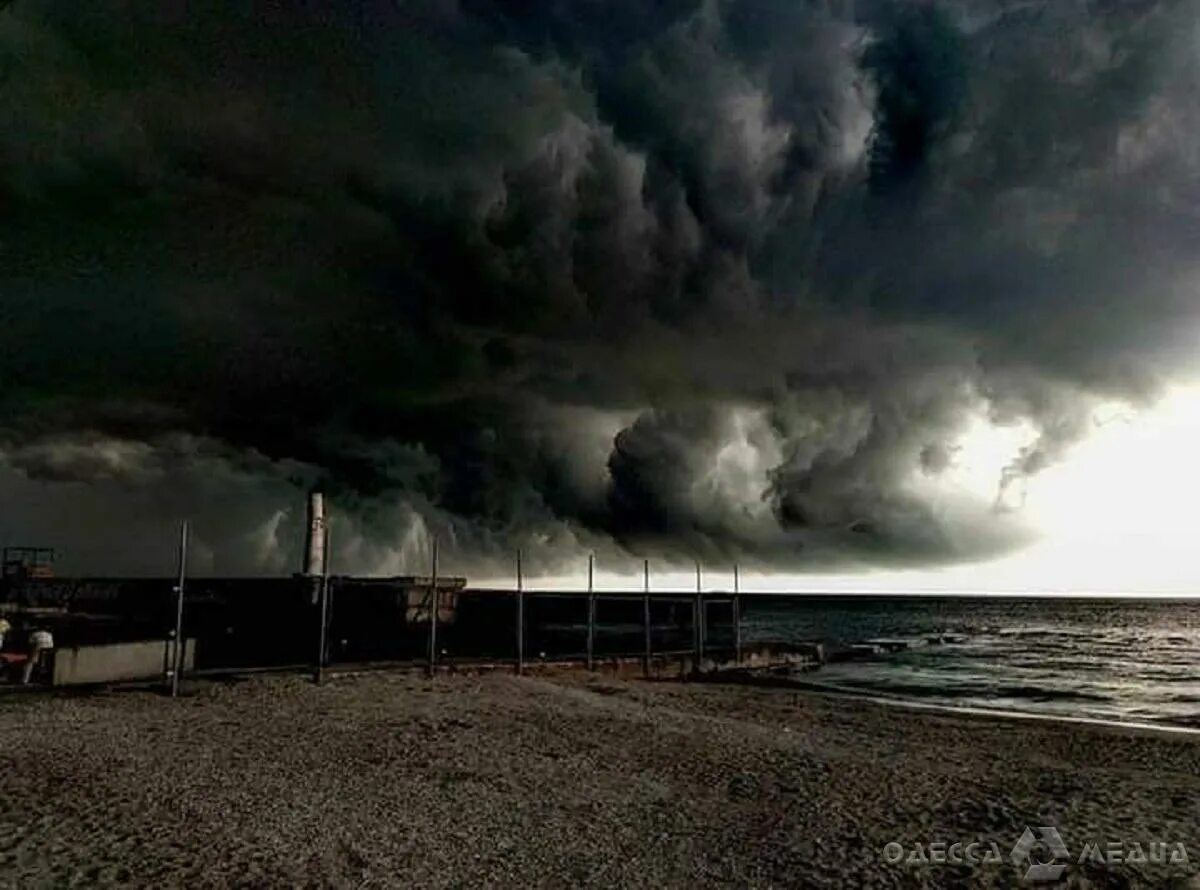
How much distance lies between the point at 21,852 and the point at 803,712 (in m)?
18.5

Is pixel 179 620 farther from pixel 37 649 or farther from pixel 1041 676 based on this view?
pixel 1041 676

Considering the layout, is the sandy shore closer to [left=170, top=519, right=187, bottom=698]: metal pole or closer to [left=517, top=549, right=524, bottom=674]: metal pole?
[left=170, top=519, right=187, bottom=698]: metal pole

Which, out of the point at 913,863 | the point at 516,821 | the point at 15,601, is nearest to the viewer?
the point at 913,863

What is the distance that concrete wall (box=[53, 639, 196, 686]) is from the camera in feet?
71.1

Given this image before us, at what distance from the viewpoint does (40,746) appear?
44.6ft

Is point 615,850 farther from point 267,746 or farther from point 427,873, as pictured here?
point 267,746

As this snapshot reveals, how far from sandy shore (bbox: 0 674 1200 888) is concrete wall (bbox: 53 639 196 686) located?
3166mm

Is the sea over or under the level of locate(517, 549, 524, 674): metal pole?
under

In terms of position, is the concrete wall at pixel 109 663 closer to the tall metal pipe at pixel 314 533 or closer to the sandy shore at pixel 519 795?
the sandy shore at pixel 519 795

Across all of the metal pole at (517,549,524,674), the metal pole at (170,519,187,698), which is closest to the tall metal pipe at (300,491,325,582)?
the metal pole at (517,549,524,674)

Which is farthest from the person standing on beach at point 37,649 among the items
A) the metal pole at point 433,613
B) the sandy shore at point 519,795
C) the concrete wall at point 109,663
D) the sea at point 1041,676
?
the sea at point 1041,676

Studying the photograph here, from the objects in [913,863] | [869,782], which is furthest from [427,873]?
[869,782]

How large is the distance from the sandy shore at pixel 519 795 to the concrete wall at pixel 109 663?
10.4 ft

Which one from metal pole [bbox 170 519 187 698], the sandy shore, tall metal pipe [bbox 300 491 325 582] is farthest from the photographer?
tall metal pipe [bbox 300 491 325 582]
